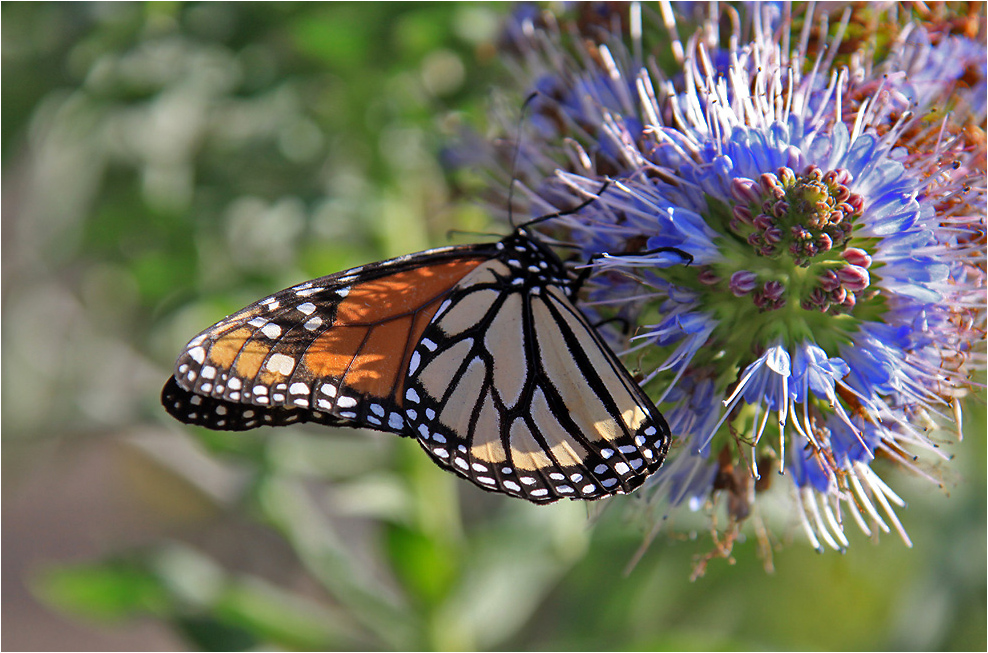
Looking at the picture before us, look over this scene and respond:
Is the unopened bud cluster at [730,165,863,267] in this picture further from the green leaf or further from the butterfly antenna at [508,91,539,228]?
the green leaf

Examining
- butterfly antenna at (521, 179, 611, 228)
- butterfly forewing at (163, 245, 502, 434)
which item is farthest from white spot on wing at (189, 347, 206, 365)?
butterfly antenna at (521, 179, 611, 228)

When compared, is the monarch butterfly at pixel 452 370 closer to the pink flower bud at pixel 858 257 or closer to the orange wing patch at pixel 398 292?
the orange wing patch at pixel 398 292

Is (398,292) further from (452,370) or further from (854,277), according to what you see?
(854,277)

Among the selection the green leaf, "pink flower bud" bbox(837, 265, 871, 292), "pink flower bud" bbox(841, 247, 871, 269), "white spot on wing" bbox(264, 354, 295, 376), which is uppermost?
"white spot on wing" bbox(264, 354, 295, 376)

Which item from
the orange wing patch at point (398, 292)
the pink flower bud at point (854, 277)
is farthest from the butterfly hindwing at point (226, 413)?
the pink flower bud at point (854, 277)

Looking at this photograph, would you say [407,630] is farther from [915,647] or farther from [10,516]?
[10,516]

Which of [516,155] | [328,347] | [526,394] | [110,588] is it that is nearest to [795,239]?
[526,394]
